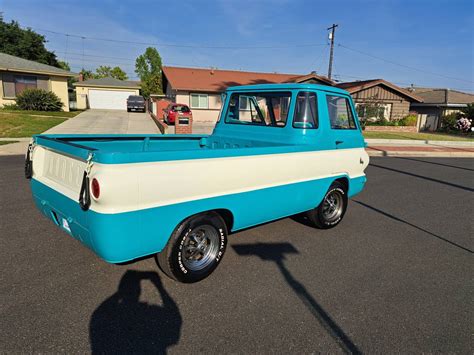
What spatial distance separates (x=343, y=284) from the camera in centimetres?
356

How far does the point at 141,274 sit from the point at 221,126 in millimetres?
2807

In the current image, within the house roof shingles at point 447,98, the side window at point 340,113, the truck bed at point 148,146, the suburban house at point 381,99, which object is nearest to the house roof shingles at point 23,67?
the suburban house at point 381,99

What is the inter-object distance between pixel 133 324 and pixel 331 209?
3.51 metres

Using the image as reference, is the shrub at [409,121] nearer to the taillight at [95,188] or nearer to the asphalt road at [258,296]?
the asphalt road at [258,296]

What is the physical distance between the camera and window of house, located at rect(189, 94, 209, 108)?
2831 cm

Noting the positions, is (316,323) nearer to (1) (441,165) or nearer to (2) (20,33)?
(1) (441,165)

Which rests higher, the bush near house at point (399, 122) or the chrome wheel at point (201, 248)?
the bush near house at point (399, 122)

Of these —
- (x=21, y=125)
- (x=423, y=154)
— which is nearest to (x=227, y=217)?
(x=423, y=154)

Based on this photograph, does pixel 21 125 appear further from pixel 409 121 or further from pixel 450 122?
pixel 450 122

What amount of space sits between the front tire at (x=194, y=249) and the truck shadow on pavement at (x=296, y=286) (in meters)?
0.72

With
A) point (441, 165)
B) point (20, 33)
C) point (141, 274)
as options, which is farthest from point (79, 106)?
point (141, 274)

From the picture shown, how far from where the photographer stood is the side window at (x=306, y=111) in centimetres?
443

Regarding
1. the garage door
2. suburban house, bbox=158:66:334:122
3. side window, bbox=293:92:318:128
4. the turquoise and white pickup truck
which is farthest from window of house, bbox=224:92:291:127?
the garage door

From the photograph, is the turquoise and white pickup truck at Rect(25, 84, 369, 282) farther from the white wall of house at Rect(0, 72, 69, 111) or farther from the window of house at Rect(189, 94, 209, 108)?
the white wall of house at Rect(0, 72, 69, 111)
